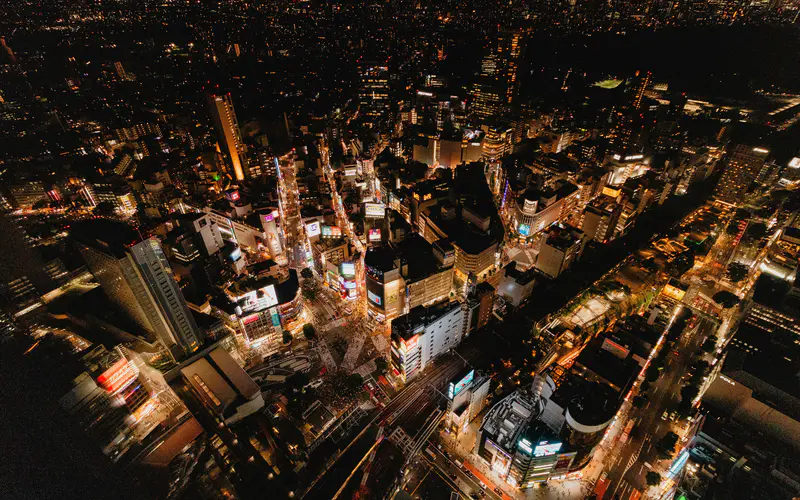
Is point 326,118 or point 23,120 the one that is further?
point 326,118

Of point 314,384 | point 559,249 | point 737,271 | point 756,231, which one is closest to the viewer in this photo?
point 314,384

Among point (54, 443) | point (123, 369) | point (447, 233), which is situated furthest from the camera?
point (447, 233)

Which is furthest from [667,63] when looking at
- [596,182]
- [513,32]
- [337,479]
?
[337,479]

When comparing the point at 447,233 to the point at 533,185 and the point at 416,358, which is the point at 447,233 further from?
the point at 416,358

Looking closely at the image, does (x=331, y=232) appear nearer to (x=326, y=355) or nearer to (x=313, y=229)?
(x=313, y=229)

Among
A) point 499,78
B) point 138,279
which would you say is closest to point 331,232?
point 138,279
